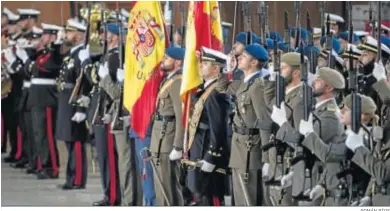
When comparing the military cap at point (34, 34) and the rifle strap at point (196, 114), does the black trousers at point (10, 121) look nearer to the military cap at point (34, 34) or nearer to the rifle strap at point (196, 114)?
the military cap at point (34, 34)

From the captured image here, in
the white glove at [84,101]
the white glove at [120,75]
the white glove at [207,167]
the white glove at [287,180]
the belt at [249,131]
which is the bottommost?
the white glove at [287,180]

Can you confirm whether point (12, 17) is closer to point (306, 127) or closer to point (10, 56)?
point (10, 56)

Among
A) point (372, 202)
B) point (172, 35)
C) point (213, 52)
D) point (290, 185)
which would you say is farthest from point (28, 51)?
point (372, 202)

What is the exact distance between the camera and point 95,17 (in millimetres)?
15945

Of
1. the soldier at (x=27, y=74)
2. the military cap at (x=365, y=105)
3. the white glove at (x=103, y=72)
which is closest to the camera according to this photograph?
the military cap at (x=365, y=105)

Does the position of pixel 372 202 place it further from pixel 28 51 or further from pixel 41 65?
pixel 28 51

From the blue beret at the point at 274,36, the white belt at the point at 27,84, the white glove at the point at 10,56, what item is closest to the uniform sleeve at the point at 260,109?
the blue beret at the point at 274,36

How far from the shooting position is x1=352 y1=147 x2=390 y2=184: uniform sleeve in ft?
32.0

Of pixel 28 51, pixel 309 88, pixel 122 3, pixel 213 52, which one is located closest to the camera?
pixel 309 88

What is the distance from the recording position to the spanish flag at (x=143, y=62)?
13.1 metres

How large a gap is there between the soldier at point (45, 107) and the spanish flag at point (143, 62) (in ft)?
10.1

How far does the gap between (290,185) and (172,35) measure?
400cm

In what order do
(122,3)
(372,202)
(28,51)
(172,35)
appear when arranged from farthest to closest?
(122,3) → (28,51) → (172,35) → (372,202)

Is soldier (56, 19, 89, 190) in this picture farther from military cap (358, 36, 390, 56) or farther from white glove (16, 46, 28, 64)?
military cap (358, 36, 390, 56)
